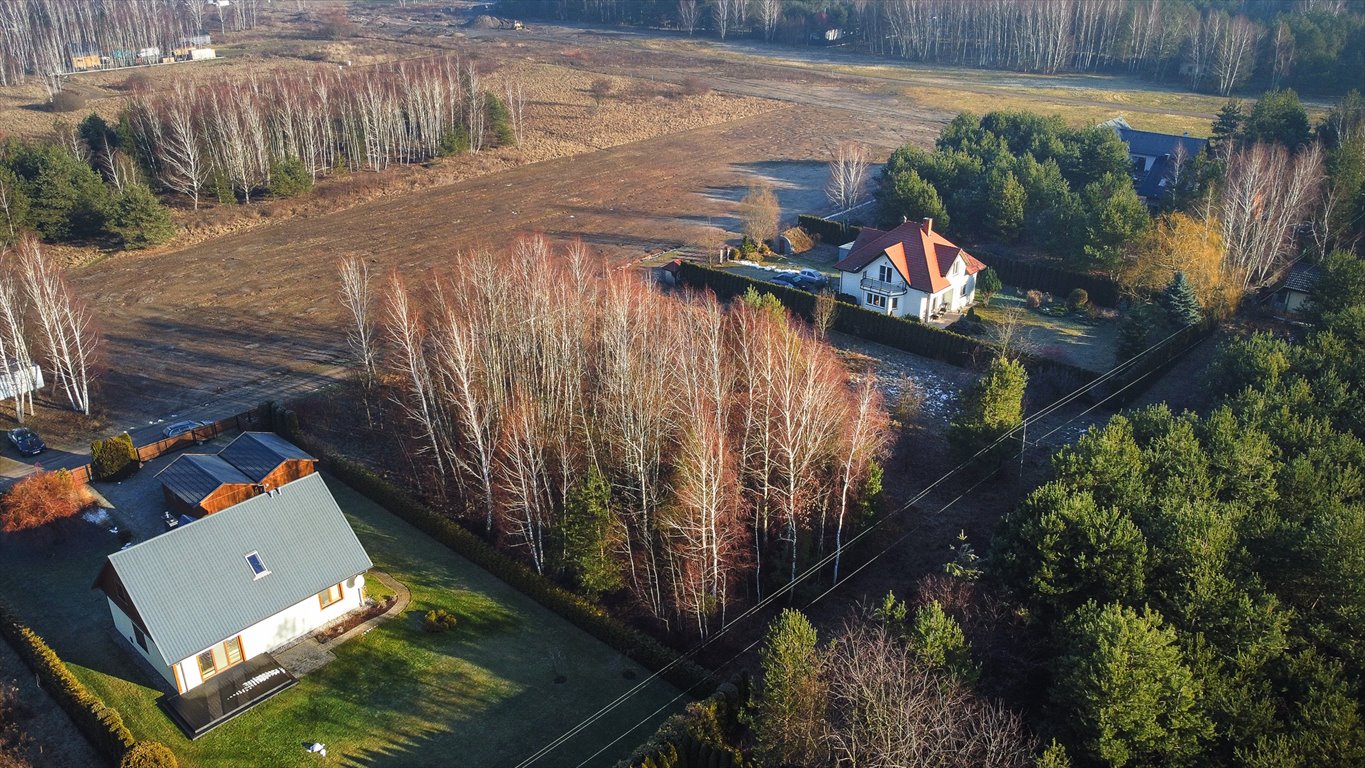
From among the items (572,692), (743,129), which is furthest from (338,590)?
(743,129)

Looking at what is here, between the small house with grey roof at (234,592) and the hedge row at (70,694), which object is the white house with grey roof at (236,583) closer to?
the small house with grey roof at (234,592)

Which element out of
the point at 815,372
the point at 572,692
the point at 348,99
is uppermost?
the point at 348,99

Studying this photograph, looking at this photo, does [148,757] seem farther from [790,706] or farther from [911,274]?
[911,274]

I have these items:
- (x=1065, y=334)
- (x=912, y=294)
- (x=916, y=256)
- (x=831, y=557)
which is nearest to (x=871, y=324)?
(x=912, y=294)

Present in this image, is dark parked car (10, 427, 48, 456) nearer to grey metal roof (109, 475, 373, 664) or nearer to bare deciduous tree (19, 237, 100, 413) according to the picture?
bare deciduous tree (19, 237, 100, 413)

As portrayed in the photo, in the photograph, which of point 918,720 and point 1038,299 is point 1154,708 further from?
point 1038,299

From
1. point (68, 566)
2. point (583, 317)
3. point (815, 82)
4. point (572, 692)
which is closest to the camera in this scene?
point (572, 692)
